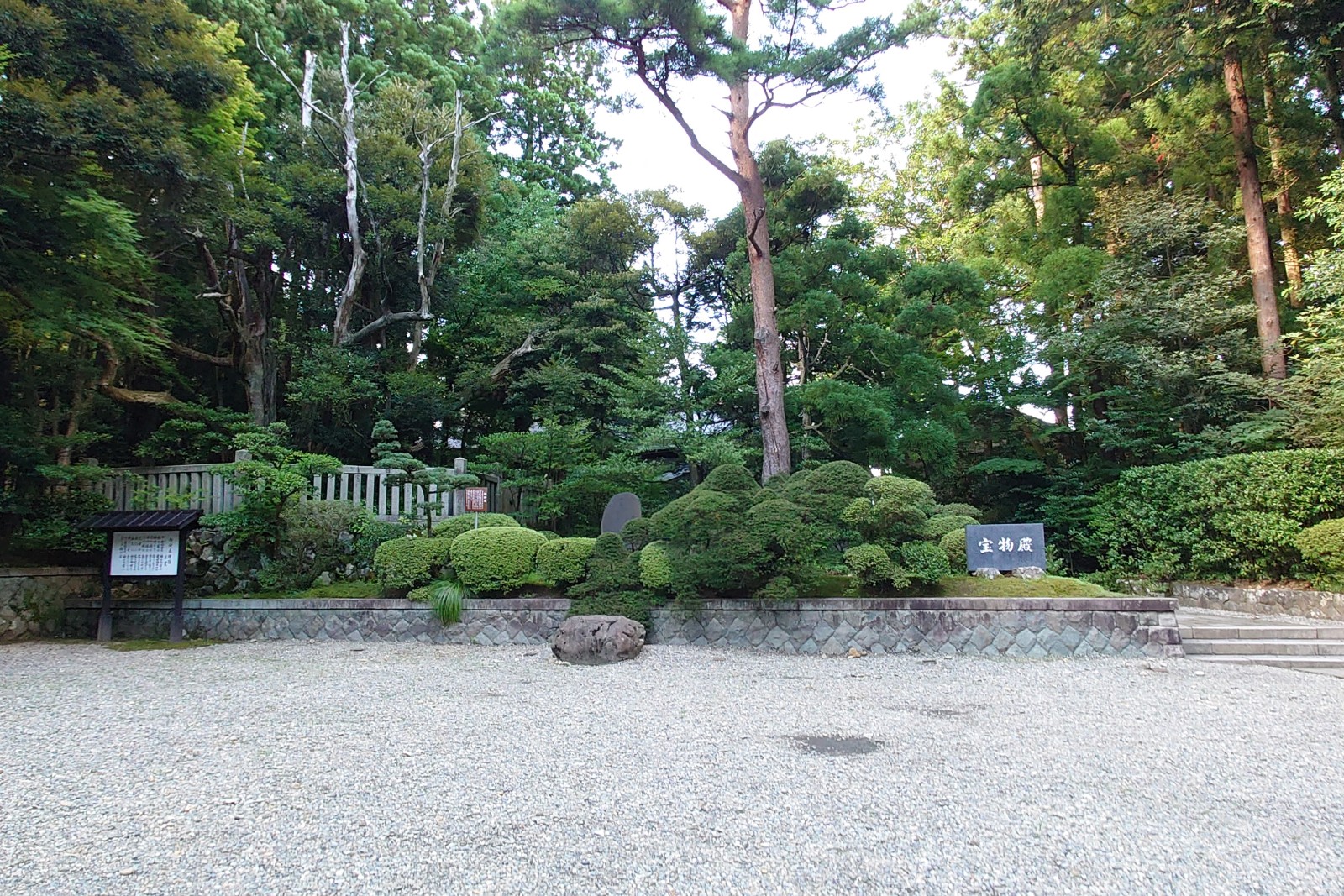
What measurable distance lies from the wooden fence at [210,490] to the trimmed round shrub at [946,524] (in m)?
5.38

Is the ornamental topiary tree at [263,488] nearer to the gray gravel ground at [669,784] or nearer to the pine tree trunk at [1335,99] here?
the gray gravel ground at [669,784]

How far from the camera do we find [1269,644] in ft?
19.9

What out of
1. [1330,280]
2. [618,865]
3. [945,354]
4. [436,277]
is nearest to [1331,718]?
[618,865]

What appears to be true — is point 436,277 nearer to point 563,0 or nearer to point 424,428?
point 424,428

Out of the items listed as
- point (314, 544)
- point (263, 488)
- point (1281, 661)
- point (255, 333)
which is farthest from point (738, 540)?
point (255, 333)

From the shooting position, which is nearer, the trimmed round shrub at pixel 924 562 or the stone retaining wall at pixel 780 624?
the stone retaining wall at pixel 780 624

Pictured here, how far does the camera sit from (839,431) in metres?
10.3

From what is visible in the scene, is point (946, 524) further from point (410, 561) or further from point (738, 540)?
point (410, 561)

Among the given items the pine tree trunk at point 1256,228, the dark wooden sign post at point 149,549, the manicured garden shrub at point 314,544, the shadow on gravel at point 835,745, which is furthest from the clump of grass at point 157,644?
the pine tree trunk at point 1256,228

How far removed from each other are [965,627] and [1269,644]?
8.70 feet

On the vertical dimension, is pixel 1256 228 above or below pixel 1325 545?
above

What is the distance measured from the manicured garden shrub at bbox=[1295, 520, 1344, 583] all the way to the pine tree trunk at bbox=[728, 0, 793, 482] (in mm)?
5397

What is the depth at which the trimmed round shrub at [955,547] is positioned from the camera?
21.2ft

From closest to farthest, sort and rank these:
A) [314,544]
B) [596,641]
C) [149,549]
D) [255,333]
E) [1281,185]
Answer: [596,641]
[149,549]
[314,544]
[1281,185]
[255,333]
